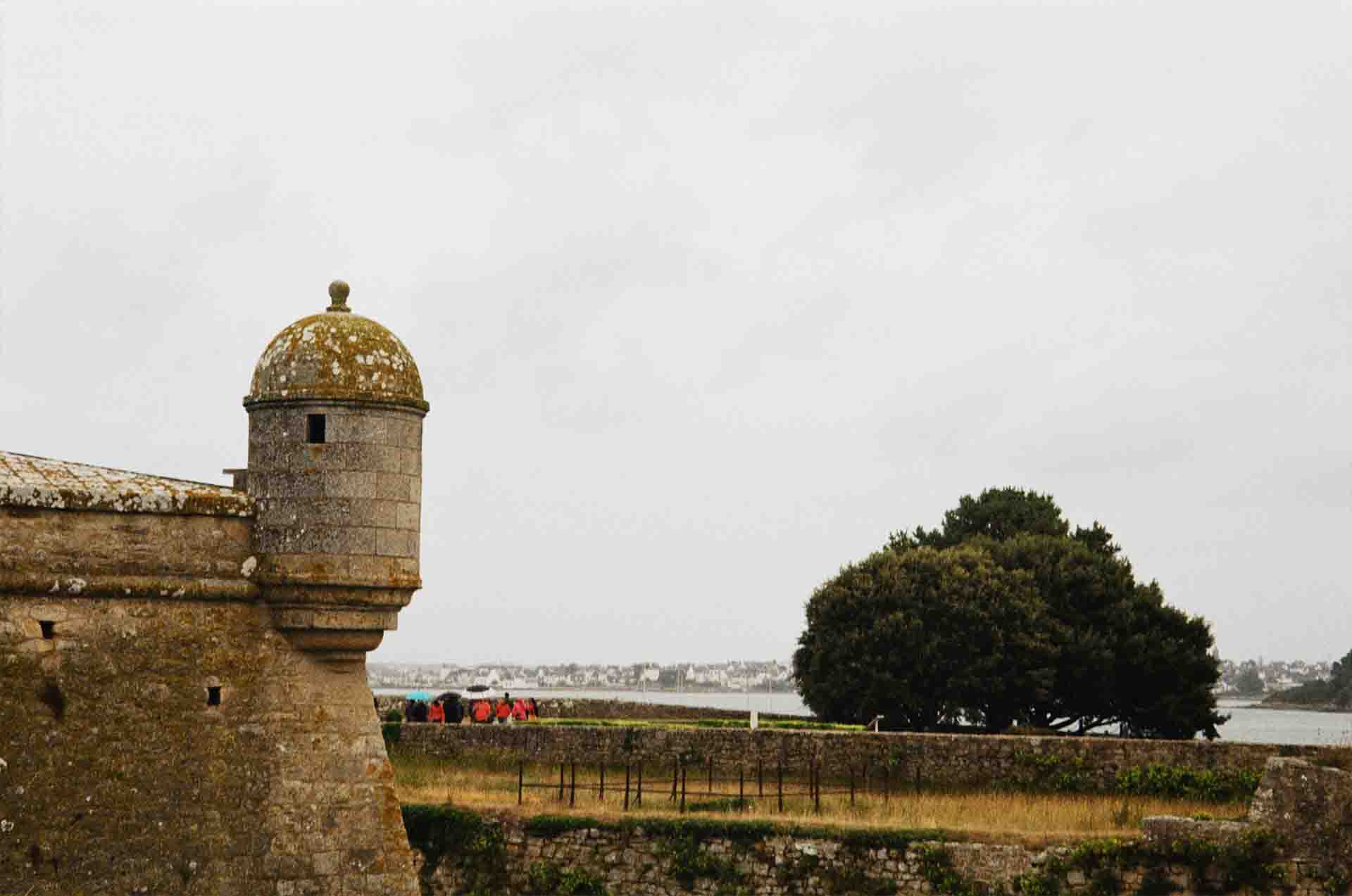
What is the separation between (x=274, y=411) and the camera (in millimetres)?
14461

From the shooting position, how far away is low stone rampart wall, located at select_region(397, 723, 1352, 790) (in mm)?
26859

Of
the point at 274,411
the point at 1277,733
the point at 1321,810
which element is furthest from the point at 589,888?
the point at 1277,733

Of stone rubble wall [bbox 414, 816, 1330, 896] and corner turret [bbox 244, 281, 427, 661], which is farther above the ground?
corner turret [bbox 244, 281, 427, 661]

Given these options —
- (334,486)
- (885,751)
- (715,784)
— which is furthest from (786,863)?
(334,486)

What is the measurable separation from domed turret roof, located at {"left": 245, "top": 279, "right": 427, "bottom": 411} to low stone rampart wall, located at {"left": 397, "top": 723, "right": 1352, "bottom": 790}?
1593 cm

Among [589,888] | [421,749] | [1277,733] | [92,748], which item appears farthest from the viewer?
[1277,733]

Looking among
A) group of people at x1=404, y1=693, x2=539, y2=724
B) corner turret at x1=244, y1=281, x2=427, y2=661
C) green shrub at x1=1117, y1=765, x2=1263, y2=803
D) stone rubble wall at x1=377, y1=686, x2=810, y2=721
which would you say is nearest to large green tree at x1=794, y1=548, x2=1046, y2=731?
stone rubble wall at x1=377, y1=686, x2=810, y2=721

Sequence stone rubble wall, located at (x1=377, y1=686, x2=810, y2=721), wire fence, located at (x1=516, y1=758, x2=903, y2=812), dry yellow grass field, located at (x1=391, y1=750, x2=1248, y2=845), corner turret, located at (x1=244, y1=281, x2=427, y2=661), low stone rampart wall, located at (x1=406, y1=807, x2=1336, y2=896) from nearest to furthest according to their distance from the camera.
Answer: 1. corner turret, located at (x1=244, y1=281, x2=427, y2=661)
2. low stone rampart wall, located at (x1=406, y1=807, x2=1336, y2=896)
3. dry yellow grass field, located at (x1=391, y1=750, x2=1248, y2=845)
4. wire fence, located at (x1=516, y1=758, x2=903, y2=812)
5. stone rubble wall, located at (x1=377, y1=686, x2=810, y2=721)

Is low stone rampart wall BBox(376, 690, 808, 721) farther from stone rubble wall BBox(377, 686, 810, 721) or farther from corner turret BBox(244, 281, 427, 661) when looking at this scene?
corner turret BBox(244, 281, 427, 661)

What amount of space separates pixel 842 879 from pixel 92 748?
44.6 ft

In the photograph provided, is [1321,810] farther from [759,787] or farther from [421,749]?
[421,749]

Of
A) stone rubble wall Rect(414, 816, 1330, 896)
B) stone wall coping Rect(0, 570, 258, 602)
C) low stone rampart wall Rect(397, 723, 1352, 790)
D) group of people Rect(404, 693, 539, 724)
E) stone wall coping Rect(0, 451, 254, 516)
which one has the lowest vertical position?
stone rubble wall Rect(414, 816, 1330, 896)

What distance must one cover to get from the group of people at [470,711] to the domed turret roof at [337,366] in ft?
77.5

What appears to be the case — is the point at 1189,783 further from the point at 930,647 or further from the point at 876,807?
the point at 930,647
